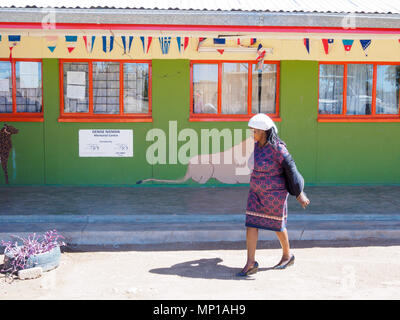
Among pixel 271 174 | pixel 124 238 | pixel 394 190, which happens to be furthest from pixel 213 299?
pixel 394 190

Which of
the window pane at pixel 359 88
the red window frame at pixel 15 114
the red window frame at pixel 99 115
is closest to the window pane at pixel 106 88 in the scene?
the red window frame at pixel 99 115

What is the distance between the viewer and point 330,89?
30.8ft

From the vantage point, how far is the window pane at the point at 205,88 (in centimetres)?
919

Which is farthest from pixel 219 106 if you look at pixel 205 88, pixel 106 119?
pixel 106 119

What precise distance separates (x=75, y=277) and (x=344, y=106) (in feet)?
21.4

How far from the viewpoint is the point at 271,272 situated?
5113 mm

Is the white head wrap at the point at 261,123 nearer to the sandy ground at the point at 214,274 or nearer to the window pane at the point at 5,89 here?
the sandy ground at the point at 214,274

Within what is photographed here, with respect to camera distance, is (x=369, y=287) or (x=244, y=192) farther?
(x=244, y=192)

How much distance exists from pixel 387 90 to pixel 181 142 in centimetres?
428

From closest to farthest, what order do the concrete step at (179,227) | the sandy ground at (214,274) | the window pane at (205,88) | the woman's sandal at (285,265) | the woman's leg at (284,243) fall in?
the sandy ground at (214,274) < the woman's leg at (284,243) < the woman's sandal at (285,265) < the concrete step at (179,227) < the window pane at (205,88)

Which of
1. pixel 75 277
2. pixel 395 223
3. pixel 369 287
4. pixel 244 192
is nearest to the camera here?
pixel 369 287

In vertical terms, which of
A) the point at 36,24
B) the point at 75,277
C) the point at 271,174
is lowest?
the point at 75,277

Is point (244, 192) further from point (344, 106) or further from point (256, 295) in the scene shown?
point (256, 295)

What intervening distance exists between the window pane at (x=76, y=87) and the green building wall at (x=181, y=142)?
203 mm
